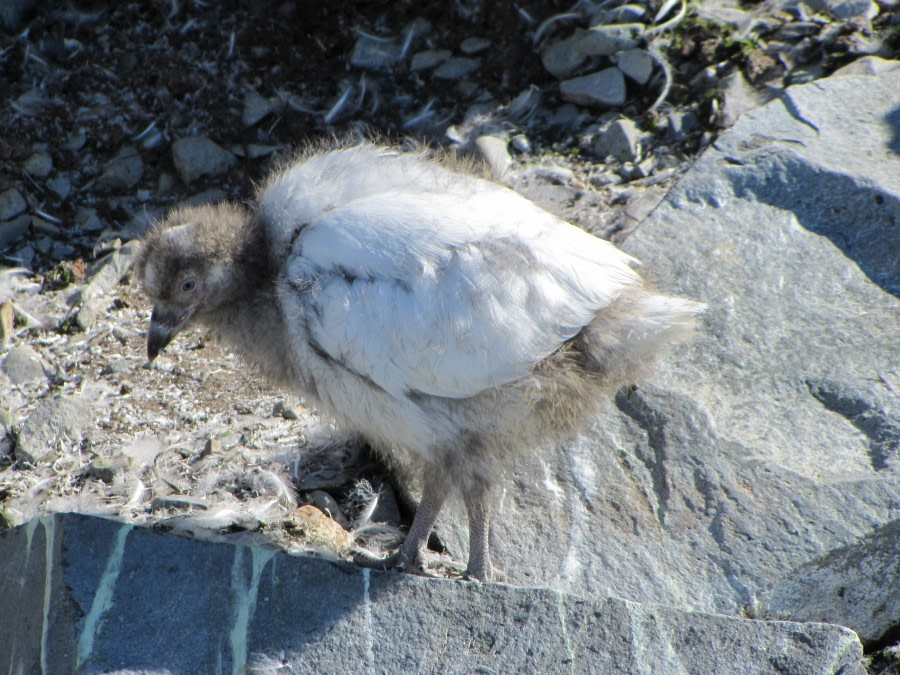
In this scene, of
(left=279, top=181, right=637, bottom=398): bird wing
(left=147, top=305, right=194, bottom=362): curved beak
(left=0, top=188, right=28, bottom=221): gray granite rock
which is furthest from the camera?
(left=0, top=188, right=28, bottom=221): gray granite rock

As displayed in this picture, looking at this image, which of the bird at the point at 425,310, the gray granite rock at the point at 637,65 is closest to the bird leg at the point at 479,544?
the bird at the point at 425,310

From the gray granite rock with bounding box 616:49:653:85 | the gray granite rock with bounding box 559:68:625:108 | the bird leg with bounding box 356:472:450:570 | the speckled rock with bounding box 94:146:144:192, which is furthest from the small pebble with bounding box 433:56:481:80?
the bird leg with bounding box 356:472:450:570

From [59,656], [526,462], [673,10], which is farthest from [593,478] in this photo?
[673,10]

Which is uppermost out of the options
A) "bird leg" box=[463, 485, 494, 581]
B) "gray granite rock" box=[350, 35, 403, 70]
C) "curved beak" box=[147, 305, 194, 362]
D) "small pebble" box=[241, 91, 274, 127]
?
"curved beak" box=[147, 305, 194, 362]

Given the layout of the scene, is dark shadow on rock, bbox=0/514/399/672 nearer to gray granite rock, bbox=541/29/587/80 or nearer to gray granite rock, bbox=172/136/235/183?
gray granite rock, bbox=172/136/235/183

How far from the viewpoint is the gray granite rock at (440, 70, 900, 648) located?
369cm

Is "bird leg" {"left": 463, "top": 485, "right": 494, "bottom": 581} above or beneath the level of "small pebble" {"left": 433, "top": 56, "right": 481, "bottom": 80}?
beneath

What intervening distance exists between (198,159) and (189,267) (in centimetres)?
228

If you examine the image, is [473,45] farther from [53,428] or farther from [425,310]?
[53,428]

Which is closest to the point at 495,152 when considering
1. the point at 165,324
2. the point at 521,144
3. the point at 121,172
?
the point at 521,144

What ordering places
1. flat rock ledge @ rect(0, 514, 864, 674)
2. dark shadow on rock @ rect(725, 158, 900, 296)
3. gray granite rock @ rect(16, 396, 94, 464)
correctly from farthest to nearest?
dark shadow on rock @ rect(725, 158, 900, 296), gray granite rock @ rect(16, 396, 94, 464), flat rock ledge @ rect(0, 514, 864, 674)

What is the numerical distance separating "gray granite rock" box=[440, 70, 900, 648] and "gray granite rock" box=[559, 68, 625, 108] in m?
0.85

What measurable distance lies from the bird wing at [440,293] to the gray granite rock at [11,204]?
2925mm

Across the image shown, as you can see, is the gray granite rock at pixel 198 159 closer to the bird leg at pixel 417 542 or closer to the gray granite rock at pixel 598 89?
the gray granite rock at pixel 598 89
